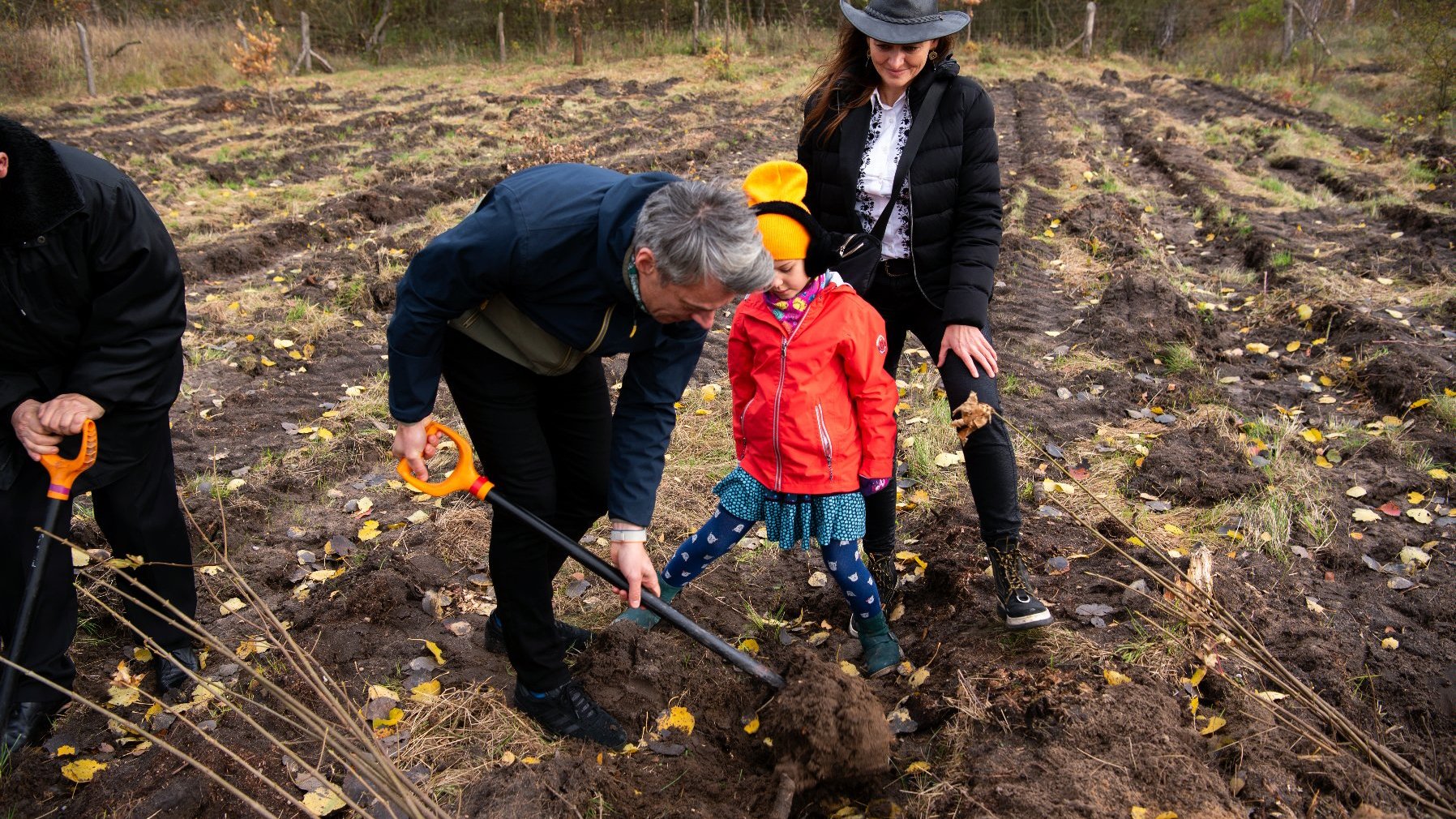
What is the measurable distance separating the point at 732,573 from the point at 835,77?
75.8 inches

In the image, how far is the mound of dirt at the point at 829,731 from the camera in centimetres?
238

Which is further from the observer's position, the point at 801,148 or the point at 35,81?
the point at 35,81

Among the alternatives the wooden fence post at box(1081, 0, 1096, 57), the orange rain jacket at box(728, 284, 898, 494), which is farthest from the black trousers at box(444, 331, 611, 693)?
the wooden fence post at box(1081, 0, 1096, 57)

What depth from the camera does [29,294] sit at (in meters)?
2.43

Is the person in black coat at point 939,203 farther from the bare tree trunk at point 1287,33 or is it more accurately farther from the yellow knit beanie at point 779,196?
the bare tree trunk at point 1287,33

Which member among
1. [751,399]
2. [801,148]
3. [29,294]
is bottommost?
[751,399]

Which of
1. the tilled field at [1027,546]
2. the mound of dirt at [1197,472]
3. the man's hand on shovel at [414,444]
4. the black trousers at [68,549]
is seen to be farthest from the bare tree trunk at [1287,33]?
the black trousers at [68,549]

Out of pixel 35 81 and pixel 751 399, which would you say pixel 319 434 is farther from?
pixel 35 81

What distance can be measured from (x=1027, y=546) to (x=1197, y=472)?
1.13 meters

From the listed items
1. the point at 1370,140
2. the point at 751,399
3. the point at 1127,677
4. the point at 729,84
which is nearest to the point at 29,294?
the point at 751,399

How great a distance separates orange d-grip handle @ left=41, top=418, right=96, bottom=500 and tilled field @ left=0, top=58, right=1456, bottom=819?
2.20 ft

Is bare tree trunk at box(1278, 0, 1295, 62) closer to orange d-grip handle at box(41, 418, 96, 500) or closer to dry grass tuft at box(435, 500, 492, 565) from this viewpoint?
dry grass tuft at box(435, 500, 492, 565)

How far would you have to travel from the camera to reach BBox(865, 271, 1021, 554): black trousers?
8.87 ft

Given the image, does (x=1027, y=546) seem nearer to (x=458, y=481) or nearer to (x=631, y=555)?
(x=631, y=555)
